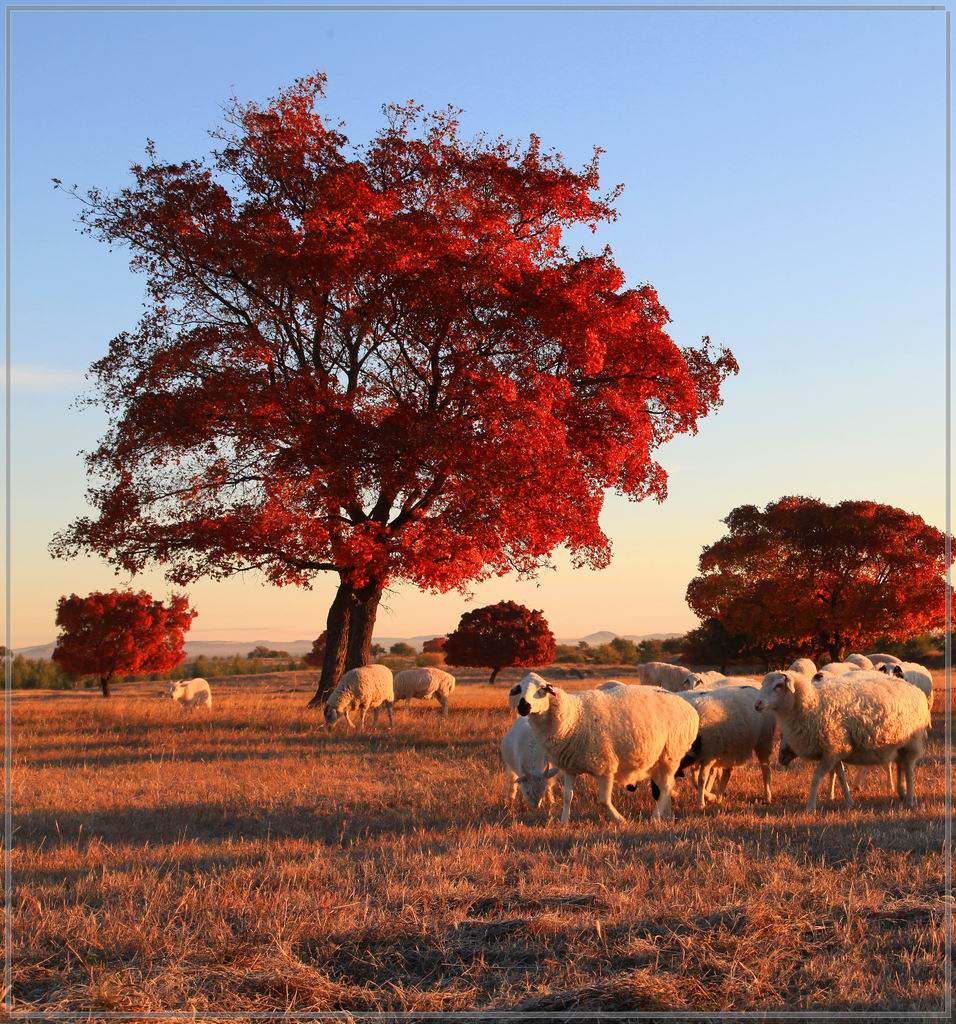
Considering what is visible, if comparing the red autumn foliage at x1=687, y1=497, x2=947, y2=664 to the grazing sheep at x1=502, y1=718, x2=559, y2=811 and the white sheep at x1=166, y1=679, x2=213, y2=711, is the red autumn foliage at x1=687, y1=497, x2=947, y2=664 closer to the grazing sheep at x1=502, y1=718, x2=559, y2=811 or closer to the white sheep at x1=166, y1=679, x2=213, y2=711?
the white sheep at x1=166, y1=679, x2=213, y2=711

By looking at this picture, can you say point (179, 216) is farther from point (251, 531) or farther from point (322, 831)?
point (322, 831)

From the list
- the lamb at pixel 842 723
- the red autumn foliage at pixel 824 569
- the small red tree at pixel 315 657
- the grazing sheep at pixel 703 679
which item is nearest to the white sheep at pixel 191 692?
the small red tree at pixel 315 657

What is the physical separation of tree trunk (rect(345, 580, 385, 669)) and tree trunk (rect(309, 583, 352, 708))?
0.59ft

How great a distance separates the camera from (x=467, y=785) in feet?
46.6

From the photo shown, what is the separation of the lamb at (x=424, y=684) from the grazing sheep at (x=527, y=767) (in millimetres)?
9581

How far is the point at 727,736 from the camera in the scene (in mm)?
13680

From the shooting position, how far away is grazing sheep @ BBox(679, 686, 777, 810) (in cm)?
1353

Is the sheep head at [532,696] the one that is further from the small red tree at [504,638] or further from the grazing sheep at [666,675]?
the small red tree at [504,638]

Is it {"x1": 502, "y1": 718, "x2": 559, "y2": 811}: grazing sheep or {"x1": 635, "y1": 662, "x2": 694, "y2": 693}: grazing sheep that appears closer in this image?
{"x1": 502, "y1": 718, "x2": 559, "y2": 811}: grazing sheep

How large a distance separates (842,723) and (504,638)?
13799 mm

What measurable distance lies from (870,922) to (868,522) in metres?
23.0

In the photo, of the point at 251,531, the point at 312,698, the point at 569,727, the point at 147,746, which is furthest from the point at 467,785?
the point at 312,698

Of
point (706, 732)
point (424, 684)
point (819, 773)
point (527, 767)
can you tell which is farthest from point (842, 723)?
point (424, 684)

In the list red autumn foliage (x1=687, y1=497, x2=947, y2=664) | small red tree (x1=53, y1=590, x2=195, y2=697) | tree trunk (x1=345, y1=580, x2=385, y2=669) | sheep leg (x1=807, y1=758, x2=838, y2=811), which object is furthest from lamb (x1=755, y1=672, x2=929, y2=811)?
small red tree (x1=53, y1=590, x2=195, y2=697)
